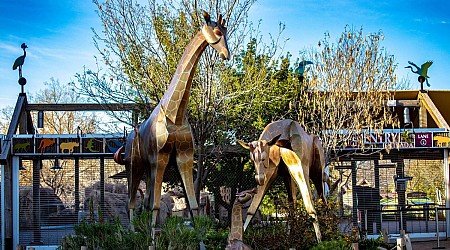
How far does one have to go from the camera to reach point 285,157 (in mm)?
10766

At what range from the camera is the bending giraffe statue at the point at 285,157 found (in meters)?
10.2

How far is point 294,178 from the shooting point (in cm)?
1070

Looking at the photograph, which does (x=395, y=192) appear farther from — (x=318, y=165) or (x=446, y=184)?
(x=318, y=165)

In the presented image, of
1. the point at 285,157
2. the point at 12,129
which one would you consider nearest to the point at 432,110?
the point at 285,157

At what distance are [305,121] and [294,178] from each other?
6.35m

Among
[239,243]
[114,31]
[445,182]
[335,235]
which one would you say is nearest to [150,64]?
[114,31]

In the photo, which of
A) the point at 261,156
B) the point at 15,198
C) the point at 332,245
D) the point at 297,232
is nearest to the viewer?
the point at 332,245

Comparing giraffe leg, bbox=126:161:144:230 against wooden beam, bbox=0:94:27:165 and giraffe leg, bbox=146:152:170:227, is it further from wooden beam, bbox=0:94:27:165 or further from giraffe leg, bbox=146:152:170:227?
wooden beam, bbox=0:94:27:165

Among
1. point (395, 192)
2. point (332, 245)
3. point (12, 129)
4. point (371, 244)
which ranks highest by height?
point (12, 129)

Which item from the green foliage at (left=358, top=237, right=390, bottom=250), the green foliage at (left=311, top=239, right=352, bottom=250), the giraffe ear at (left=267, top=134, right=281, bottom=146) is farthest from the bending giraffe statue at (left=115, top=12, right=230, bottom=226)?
the green foliage at (left=358, top=237, right=390, bottom=250)

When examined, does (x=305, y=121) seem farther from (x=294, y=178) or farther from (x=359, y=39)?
(x=294, y=178)

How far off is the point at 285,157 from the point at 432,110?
7878 millimetres

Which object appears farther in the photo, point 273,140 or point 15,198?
point 15,198

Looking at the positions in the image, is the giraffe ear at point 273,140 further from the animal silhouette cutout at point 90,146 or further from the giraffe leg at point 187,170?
the animal silhouette cutout at point 90,146
